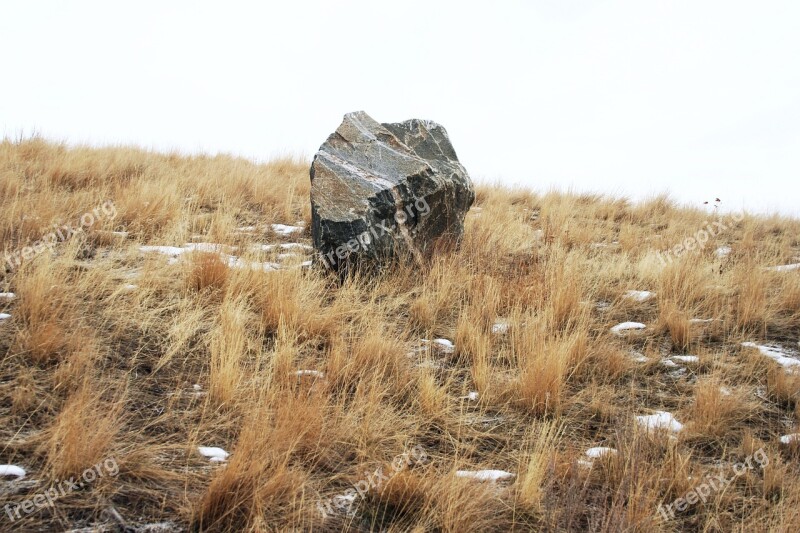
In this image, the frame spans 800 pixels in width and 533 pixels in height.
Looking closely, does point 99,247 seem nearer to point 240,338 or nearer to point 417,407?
point 240,338

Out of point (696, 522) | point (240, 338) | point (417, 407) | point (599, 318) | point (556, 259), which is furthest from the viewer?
point (556, 259)

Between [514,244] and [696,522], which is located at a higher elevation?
[514,244]

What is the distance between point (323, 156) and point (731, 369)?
4.05 meters

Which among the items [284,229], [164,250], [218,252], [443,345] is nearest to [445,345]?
[443,345]

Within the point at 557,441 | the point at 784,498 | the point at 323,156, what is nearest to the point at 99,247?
the point at 323,156

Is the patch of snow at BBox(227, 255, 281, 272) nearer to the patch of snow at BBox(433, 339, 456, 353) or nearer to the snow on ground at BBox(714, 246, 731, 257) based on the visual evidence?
the patch of snow at BBox(433, 339, 456, 353)

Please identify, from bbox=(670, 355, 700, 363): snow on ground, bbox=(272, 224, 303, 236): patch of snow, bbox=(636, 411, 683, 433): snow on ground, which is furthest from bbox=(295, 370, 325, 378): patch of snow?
bbox=(272, 224, 303, 236): patch of snow

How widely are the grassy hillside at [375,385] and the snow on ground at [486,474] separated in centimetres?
2

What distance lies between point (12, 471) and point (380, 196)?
356cm

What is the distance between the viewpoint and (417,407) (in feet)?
11.0

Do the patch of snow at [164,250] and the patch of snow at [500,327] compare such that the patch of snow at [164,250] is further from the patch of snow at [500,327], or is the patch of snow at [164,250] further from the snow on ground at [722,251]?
the snow on ground at [722,251]

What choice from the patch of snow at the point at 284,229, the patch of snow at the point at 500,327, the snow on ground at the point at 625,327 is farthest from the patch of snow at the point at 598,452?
the patch of snow at the point at 284,229

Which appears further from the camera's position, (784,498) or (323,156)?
(323,156)

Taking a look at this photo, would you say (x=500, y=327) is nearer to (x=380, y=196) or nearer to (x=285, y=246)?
(x=380, y=196)
